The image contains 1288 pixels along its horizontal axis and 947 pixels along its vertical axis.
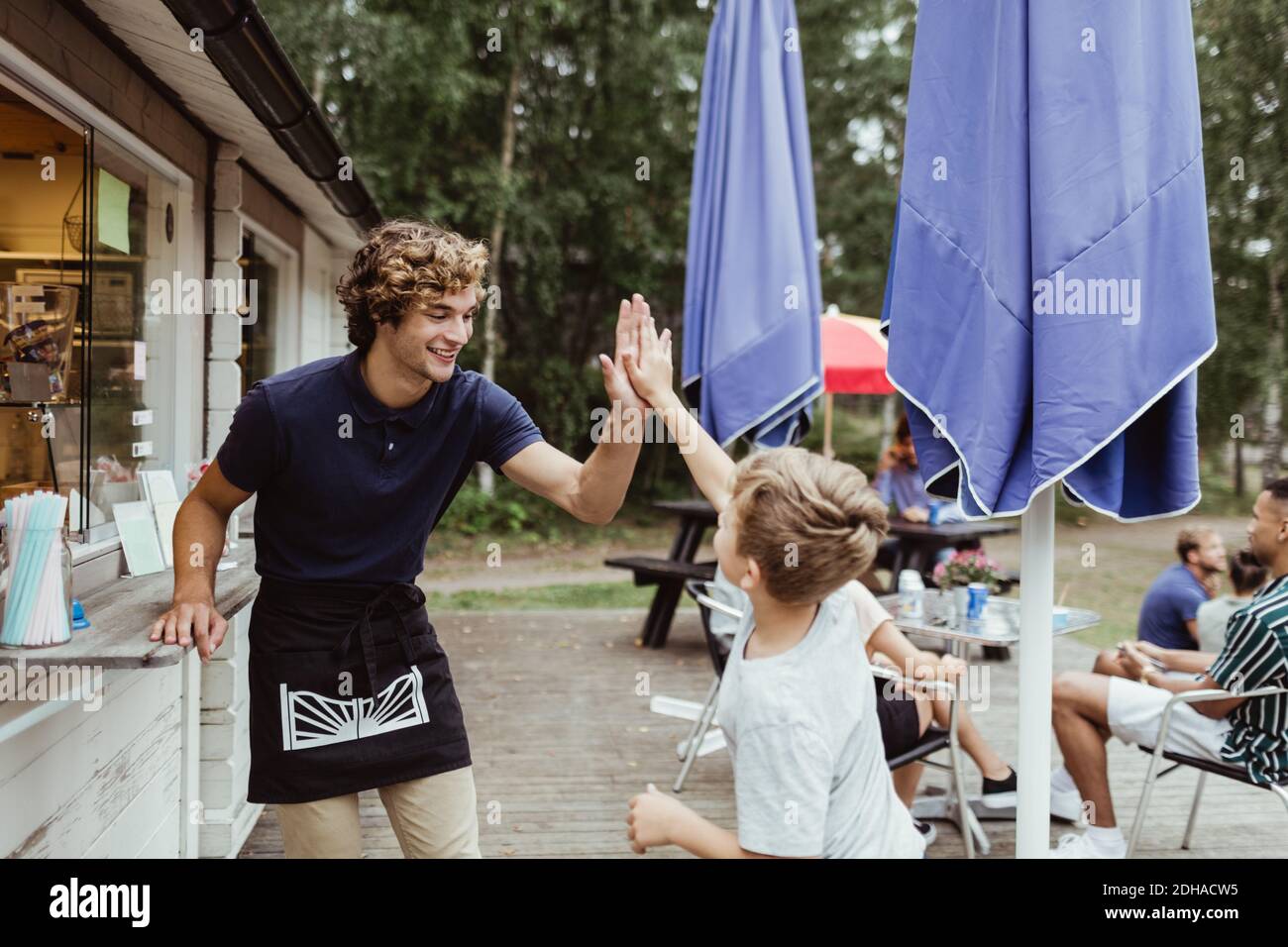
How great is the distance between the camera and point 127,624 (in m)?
2.45

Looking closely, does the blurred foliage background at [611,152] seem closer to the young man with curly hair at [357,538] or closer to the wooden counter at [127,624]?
the wooden counter at [127,624]

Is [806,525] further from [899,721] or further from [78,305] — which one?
[78,305]

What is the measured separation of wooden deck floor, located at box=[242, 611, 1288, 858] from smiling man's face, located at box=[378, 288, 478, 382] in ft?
7.16

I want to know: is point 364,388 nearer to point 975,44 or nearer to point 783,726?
point 783,726

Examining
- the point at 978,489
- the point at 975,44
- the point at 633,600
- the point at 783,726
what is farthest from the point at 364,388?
the point at 633,600

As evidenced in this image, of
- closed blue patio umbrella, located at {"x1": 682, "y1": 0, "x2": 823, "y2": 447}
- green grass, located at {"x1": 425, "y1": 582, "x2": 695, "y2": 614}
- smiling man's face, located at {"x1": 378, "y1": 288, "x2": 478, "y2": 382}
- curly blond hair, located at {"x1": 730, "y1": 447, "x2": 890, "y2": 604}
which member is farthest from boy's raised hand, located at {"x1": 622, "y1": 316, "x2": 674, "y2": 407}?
green grass, located at {"x1": 425, "y1": 582, "x2": 695, "y2": 614}

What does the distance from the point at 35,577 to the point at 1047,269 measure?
233cm

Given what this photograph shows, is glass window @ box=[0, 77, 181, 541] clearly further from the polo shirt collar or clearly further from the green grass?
the green grass

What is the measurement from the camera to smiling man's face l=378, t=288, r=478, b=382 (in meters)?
2.18

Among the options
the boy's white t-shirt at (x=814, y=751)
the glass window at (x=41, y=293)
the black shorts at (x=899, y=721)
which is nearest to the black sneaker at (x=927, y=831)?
the black shorts at (x=899, y=721)

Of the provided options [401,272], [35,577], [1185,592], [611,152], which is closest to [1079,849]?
[1185,592]

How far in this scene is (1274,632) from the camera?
137 inches
